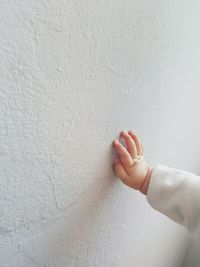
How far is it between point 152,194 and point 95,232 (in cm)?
11

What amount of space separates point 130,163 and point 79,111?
13 centimetres

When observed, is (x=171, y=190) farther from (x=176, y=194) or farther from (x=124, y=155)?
(x=124, y=155)

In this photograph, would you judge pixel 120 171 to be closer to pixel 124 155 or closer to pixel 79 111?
pixel 124 155

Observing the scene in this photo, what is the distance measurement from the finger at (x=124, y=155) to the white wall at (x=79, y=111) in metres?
0.01

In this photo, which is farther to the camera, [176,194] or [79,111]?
[176,194]

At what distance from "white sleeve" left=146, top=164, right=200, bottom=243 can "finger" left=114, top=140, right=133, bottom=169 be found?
70 millimetres

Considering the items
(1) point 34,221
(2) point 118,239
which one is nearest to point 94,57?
(1) point 34,221

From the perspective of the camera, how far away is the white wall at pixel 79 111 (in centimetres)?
21

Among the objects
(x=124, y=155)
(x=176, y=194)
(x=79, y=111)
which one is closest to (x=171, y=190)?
(x=176, y=194)

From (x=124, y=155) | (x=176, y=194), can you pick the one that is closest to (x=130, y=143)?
(x=124, y=155)

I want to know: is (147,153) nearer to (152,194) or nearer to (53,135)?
(152,194)

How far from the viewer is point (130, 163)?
1.20 ft

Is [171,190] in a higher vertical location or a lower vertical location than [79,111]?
lower

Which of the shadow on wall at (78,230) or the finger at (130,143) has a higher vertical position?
the finger at (130,143)
